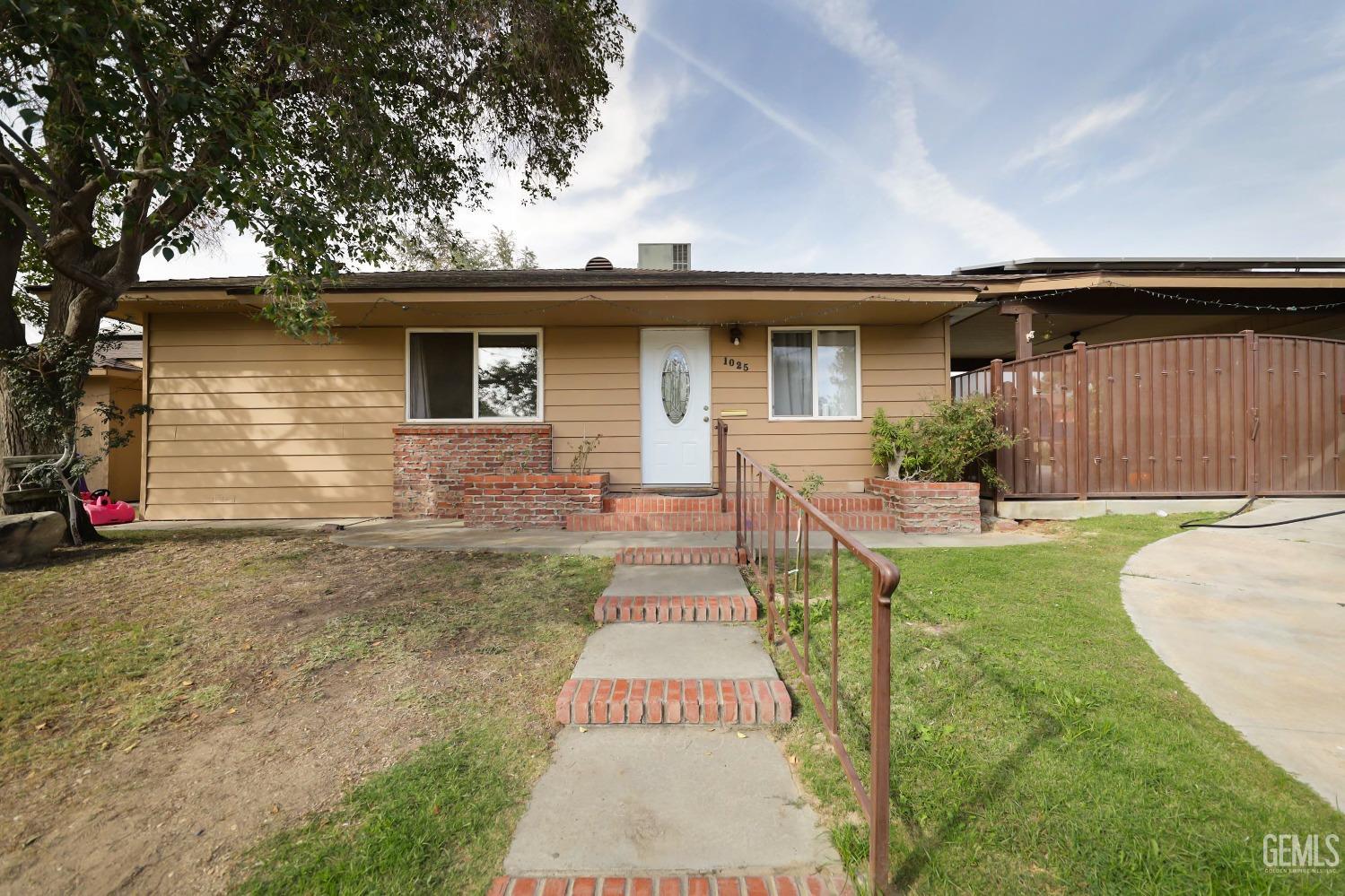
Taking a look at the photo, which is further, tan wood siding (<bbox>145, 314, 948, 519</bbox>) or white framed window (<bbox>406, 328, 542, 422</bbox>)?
white framed window (<bbox>406, 328, 542, 422</bbox>)

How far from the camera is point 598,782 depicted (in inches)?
67.5

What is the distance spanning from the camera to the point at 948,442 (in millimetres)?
5543

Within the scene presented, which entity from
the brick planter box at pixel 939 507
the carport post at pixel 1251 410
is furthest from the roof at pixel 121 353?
the carport post at pixel 1251 410

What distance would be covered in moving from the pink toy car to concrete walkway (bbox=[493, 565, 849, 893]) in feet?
24.5

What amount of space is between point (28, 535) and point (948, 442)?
8.10 m

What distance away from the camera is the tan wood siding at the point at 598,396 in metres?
6.66

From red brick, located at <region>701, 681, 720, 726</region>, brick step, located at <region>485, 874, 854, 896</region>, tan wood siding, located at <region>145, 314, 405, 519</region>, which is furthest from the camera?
tan wood siding, located at <region>145, 314, 405, 519</region>

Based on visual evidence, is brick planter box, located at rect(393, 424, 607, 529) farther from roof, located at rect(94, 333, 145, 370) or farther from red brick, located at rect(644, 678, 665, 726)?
red brick, located at rect(644, 678, 665, 726)

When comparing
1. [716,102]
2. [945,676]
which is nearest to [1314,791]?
[945,676]

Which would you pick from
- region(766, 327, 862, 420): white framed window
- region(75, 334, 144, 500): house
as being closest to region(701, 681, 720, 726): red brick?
region(766, 327, 862, 420): white framed window

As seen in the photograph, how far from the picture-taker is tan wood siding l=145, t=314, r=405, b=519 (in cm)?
652

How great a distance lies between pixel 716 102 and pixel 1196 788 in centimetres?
1047

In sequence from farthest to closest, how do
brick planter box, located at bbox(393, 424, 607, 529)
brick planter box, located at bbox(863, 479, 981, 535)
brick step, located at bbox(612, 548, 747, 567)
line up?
brick planter box, located at bbox(393, 424, 607, 529)
brick planter box, located at bbox(863, 479, 981, 535)
brick step, located at bbox(612, 548, 747, 567)

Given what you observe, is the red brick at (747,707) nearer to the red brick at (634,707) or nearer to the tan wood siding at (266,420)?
the red brick at (634,707)
